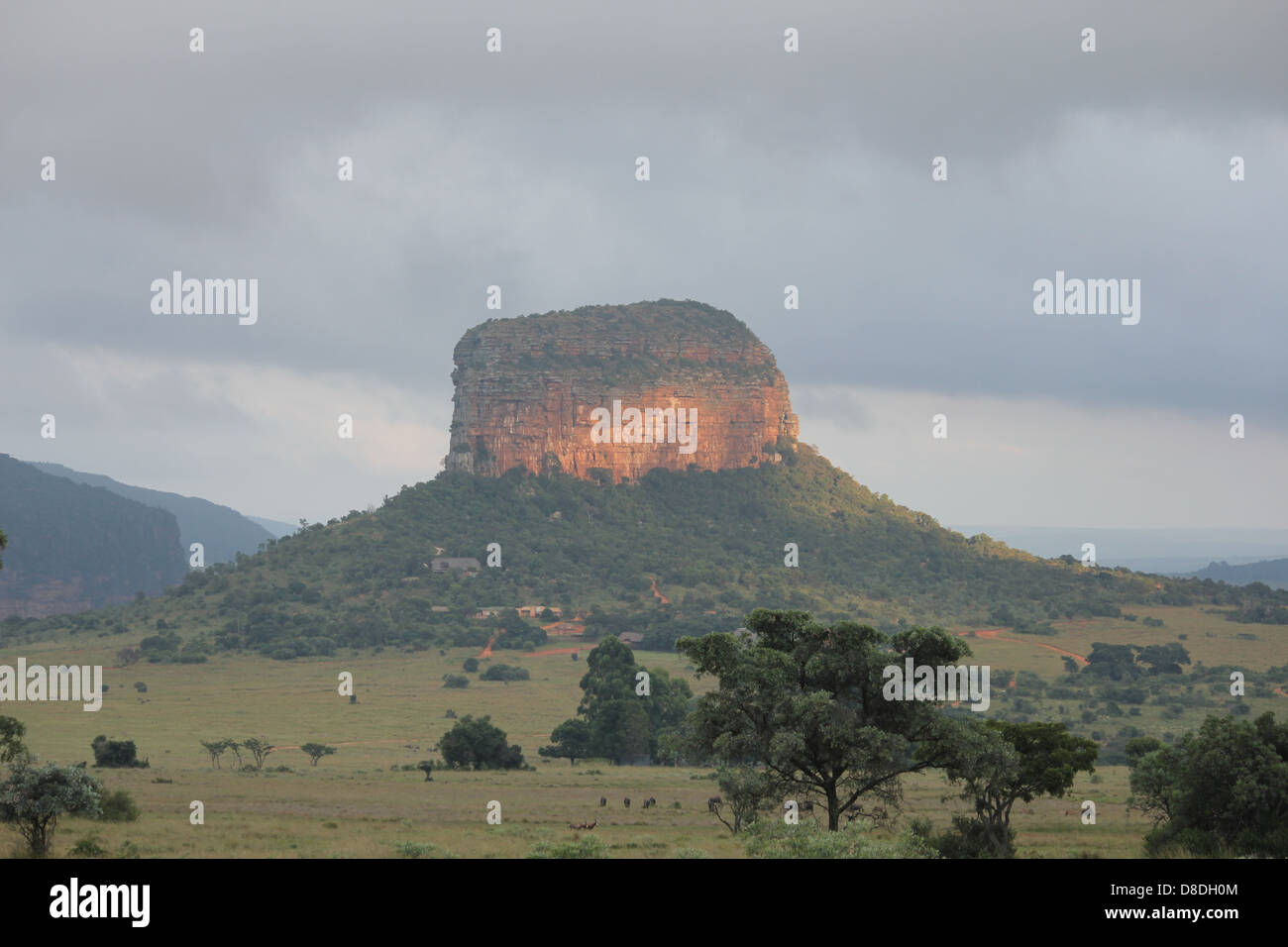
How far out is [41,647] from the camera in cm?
11181

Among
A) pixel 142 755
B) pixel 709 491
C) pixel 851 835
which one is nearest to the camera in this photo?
pixel 851 835

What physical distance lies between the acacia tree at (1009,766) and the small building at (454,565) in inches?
4309

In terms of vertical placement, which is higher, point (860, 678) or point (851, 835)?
point (860, 678)

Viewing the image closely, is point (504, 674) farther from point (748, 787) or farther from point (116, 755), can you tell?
point (748, 787)

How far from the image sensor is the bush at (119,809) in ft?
104

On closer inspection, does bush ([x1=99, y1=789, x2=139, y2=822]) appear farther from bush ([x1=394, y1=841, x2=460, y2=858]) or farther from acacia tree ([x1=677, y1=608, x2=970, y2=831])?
acacia tree ([x1=677, y1=608, x2=970, y2=831])

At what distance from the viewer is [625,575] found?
471ft

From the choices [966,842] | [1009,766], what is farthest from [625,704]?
[1009,766]

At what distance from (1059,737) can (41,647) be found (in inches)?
4090

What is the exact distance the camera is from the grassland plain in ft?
97.0

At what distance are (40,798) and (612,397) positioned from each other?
13976 centimetres
